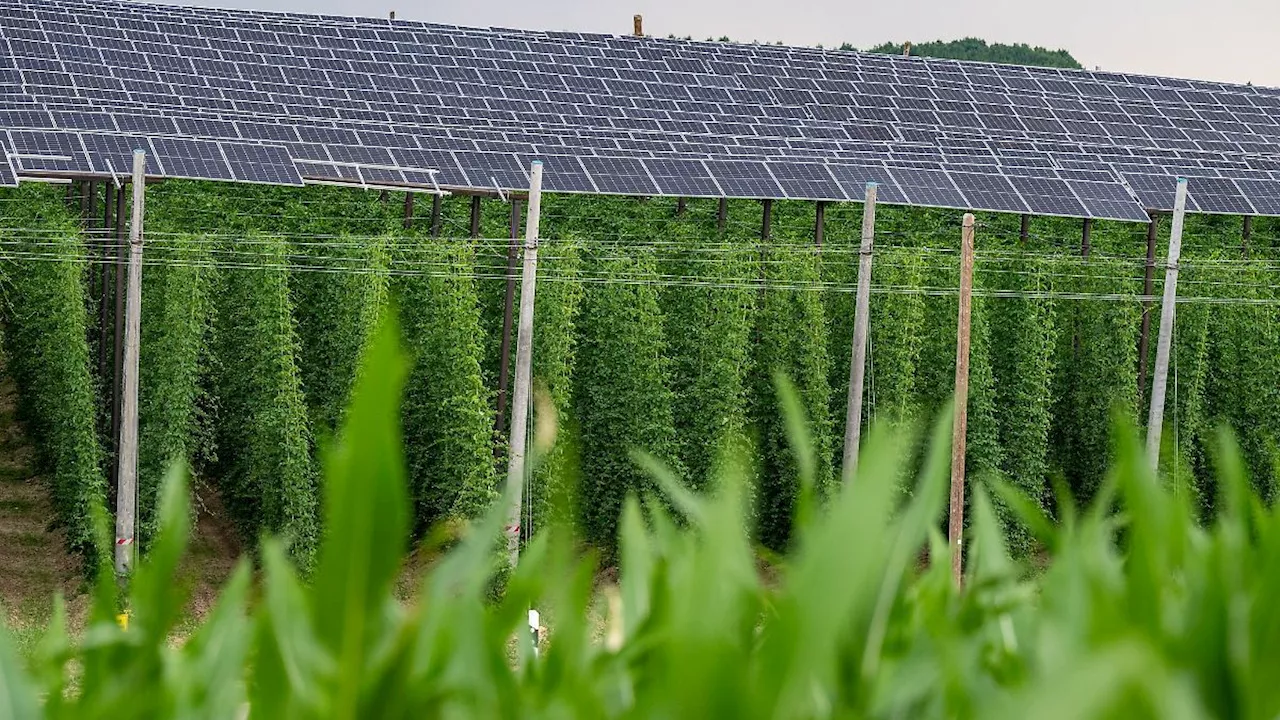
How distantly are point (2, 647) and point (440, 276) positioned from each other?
1431 cm

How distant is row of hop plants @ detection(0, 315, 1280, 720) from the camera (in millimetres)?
581

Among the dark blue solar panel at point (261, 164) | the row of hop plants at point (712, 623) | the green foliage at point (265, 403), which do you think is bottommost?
the green foliage at point (265, 403)

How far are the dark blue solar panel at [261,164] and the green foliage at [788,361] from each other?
4.49 meters

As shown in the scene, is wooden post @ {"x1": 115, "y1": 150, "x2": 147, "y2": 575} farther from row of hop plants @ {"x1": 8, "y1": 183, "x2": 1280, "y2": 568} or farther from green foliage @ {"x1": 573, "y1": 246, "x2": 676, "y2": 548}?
green foliage @ {"x1": 573, "y1": 246, "x2": 676, "y2": 548}

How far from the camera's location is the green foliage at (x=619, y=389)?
1561 centimetres

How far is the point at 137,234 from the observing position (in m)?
13.0

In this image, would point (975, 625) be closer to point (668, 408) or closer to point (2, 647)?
point (2, 647)

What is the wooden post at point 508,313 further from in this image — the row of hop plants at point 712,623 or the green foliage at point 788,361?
the row of hop plants at point 712,623

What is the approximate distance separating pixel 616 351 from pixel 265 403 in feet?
10.3

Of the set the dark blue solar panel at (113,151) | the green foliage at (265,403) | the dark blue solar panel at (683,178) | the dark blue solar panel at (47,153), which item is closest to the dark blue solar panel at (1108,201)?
the dark blue solar panel at (683,178)

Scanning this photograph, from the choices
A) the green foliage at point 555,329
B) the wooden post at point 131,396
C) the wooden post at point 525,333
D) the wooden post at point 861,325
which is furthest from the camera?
the green foliage at point 555,329

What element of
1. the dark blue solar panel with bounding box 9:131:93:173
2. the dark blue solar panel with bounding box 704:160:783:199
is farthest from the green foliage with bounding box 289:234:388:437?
the dark blue solar panel with bounding box 704:160:783:199

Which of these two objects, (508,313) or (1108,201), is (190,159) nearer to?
(508,313)

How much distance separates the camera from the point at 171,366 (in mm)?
14477
